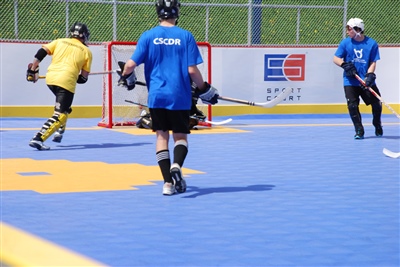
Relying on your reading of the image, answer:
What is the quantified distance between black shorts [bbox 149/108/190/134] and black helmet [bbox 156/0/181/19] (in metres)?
0.86

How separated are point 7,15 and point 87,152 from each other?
657 cm

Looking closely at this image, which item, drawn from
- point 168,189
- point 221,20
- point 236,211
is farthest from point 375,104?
point 236,211

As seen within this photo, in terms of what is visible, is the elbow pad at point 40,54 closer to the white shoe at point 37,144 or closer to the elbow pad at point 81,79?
the elbow pad at point 81,79

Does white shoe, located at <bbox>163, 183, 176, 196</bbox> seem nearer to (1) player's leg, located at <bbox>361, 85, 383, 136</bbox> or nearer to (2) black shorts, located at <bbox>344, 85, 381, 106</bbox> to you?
(2) black shorts, located at <bbox>344, 85, 381, 106</bbox>

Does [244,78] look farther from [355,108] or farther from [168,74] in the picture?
[168,74]

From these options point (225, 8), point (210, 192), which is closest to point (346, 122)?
point (225, 8)

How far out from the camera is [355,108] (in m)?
14.0

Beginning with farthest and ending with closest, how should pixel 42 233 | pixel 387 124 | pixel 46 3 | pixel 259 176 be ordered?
1. pixel 46 3
2. pixel 387 124
3. pixel 259 176
4. pixel 42 233

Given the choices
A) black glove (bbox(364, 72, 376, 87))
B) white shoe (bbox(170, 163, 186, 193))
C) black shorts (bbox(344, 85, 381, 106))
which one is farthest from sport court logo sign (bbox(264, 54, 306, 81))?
white shoe (bbox(170, 163, 186, 193))

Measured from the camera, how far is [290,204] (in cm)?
806

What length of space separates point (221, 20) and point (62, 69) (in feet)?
25.6

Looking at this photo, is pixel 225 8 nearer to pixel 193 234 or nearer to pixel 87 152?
pixel 87 152

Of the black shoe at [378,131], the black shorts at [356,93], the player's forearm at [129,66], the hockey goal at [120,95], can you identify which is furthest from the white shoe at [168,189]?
the hockey goal at [120,95]

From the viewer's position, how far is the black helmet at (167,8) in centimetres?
838
